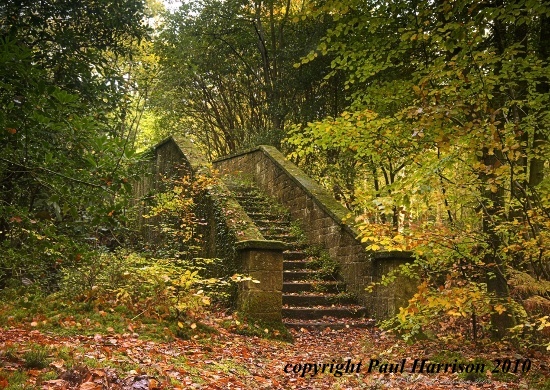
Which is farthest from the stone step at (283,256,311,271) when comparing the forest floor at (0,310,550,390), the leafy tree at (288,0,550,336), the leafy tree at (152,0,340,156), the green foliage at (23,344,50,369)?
the green foliage at (23,344,50,369)

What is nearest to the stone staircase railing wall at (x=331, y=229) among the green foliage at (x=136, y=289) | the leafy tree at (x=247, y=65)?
the leafy tree at (x=247, y=65)

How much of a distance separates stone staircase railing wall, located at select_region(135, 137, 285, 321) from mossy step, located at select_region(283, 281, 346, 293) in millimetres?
1166

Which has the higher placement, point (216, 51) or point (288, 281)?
point (216, 51)

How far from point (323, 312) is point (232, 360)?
2975 millimetres

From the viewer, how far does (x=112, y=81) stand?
7.23 meters

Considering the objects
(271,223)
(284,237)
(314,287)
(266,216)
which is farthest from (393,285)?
(266,216)

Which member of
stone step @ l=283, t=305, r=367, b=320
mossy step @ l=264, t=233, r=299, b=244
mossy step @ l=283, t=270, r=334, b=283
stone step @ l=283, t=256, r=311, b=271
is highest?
mossy step @ l=264, t=233, r=299, b=244

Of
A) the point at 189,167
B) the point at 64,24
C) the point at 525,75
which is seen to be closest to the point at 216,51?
the point at 189,167

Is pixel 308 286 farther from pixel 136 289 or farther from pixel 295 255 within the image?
pixel 136 289

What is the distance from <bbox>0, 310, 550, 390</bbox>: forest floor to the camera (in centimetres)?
359

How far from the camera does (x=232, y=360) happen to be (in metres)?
5.24

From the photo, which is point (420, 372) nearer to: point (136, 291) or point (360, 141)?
point (360, 141)

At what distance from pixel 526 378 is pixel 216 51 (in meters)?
12.7

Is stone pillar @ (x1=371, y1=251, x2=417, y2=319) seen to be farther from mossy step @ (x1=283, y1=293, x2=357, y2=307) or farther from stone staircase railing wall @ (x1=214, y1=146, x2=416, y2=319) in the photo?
mossy step @ (x1=283, y1=293, x2=357, y2=307)
